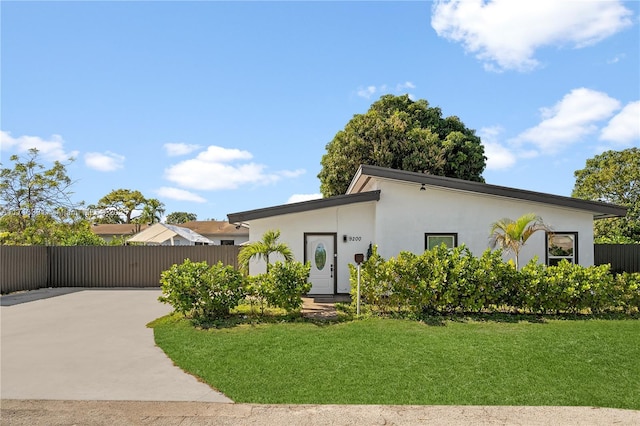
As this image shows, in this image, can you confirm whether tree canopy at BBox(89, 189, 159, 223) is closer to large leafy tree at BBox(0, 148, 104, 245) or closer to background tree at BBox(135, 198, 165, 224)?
background tree at BBox(135, 198, 165, 224)

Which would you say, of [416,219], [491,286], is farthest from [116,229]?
[491,286]

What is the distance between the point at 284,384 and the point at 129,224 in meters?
46.6

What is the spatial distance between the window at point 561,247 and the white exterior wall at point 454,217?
167mm

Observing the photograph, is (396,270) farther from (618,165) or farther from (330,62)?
(618,165)

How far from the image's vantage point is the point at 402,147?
27.1 m

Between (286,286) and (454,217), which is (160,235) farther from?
(454,217)

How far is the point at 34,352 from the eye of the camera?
784cm

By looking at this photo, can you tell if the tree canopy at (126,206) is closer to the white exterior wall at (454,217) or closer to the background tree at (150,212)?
the background tree at (150,212)

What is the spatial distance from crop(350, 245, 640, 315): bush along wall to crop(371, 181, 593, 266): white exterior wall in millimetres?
2965

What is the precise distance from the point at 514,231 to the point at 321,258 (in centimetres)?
586

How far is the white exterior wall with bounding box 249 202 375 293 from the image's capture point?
14398 mm

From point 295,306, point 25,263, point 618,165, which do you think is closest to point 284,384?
point 295,306

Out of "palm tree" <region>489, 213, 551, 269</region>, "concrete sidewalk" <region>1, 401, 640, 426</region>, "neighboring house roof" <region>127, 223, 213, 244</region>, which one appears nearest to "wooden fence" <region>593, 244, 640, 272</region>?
"palm tree" <region>489, 213, 551, 269</region>

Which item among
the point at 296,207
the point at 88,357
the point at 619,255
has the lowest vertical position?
the point at 88,357
